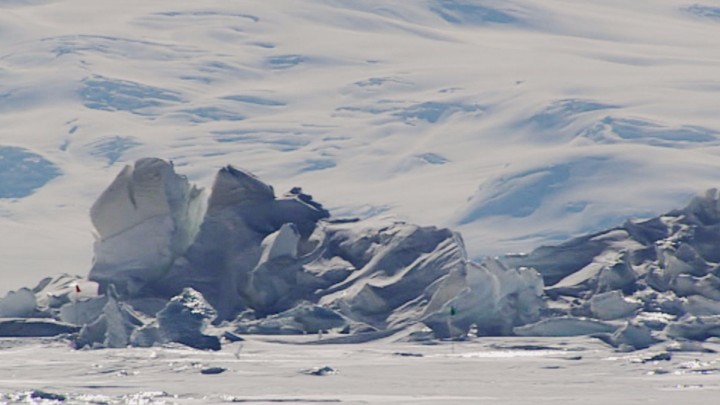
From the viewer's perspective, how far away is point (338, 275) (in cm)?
4769

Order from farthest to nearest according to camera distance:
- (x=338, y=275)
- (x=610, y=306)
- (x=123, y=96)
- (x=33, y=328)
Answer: (x=123, y=96), (x=338, y=275), (x=33, y=328), (x=610, y=306)

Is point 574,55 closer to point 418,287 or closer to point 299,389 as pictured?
point 418,287

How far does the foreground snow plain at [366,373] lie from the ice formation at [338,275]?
1164 millimetres

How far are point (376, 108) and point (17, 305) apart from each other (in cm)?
10167

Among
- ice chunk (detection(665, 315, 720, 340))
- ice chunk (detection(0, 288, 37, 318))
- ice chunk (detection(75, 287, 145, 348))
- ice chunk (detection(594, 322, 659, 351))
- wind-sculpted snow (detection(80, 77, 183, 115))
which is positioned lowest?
wind-sculpted snow (detection(80, 77, 183, 115))

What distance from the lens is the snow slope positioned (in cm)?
12006

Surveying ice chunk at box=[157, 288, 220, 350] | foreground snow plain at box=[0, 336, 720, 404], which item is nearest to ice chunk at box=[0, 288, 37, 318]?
foreground snow plain at box=[0, 336, 720, 404]

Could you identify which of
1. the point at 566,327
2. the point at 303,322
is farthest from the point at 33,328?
the point at 566,327

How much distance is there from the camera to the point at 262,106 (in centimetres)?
14738

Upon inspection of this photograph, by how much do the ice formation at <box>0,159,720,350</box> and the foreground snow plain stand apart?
1.16 metres

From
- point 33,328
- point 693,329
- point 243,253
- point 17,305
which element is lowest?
point 17,305

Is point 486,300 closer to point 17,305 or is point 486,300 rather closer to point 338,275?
point 338,275

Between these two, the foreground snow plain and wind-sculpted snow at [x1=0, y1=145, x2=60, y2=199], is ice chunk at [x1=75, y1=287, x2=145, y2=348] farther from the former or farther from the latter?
wind-sculpted snow at [x1=0, y1=145, x2=60, y2=199]

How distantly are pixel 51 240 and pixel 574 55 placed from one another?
6014cm
